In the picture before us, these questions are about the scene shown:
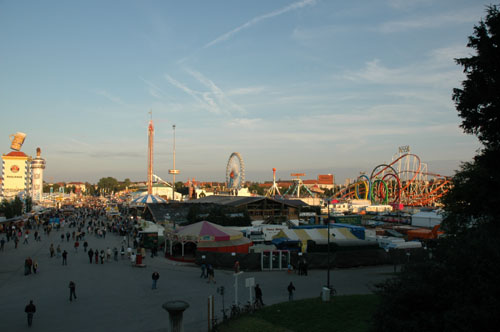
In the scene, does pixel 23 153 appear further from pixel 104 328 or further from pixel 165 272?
pixel 104 328

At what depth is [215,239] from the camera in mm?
24531

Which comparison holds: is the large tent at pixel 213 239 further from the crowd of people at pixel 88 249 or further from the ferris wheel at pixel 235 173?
the ferris wheel at pixel 235 173

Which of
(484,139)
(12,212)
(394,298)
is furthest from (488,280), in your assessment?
(12,212)

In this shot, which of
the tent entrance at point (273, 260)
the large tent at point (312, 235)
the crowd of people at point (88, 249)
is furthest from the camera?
the large tent at point (312, 235)

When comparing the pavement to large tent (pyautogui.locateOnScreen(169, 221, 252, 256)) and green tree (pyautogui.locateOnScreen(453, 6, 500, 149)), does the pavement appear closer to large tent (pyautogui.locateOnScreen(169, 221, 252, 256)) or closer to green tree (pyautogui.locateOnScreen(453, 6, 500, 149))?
large tent (pyautogui.locateOnScreen(169, 221, 252, 256))

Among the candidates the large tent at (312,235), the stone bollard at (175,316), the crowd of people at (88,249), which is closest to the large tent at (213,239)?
the large tent at (312,235)

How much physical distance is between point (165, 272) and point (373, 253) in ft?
40.6

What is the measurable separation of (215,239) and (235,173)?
57561 millimetres

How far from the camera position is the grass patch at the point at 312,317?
10.9m

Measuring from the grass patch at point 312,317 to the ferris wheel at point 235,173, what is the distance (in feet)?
218

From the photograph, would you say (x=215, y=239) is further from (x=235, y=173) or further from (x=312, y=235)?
(x=235, y=173)

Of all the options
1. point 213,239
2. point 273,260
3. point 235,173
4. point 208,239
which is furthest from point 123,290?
point 235,173

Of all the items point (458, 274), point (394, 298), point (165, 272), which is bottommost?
point (165, 272)

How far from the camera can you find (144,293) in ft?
51.7
